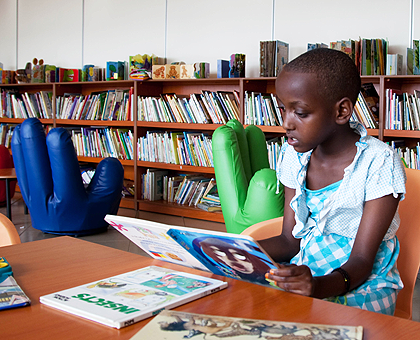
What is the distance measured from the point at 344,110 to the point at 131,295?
0.68 meters

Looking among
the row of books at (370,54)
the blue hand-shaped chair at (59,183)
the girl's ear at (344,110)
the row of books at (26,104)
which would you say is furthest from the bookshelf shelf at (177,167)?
the girl's ear at (344,110)

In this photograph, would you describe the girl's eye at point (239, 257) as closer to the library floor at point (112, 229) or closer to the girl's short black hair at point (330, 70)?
the girl's short black hair at point (330, 70)

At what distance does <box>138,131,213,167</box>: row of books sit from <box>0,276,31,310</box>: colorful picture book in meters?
3.53

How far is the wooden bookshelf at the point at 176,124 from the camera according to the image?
368 cm

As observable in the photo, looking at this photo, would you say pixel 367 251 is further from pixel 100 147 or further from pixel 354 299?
pixel 100 147

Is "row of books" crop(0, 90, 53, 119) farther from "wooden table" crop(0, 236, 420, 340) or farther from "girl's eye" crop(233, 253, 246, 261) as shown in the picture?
"girl's eye" crop(233, 253, 246, 261)

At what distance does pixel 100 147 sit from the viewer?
5.20m

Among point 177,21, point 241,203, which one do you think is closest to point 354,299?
point 241,203

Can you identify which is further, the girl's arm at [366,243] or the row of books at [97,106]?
the row of books at [97,106]

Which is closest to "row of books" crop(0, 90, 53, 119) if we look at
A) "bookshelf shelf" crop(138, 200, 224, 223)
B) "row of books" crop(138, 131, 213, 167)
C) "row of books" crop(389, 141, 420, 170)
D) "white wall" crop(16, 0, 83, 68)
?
"white wall" crop(16, 0, 83, 68)

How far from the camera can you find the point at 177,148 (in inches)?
182

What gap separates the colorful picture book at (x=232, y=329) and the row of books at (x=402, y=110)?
10.2 feet

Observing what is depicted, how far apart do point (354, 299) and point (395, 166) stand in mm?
343

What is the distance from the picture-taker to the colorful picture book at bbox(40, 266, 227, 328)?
0.74 meters
